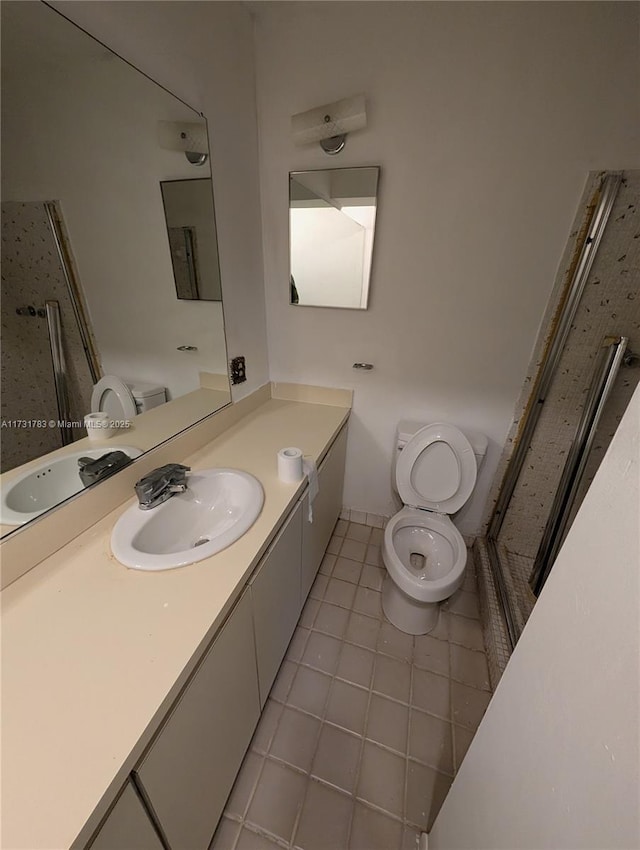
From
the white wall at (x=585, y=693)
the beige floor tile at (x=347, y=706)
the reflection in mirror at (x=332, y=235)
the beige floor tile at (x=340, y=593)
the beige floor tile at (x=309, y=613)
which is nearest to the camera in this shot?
the white wall at (x=585, y=693)

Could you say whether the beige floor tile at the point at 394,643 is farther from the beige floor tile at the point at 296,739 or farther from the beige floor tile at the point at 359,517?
the beige floor tile at the point at 359,517

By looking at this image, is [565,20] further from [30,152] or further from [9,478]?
[9,478]

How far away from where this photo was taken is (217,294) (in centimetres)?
137

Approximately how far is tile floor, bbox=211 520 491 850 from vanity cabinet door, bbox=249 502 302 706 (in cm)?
17

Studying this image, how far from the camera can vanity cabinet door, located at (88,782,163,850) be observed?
506mm

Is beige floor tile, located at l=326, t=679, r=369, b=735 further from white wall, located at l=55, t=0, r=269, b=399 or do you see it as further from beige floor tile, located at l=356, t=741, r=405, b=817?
white wall, located at l=55, t=0, r=269, b=399

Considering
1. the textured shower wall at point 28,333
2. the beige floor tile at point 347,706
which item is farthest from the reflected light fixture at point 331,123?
the beige floor tile at point 347,706

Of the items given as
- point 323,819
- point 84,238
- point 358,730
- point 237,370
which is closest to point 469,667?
point 358,730

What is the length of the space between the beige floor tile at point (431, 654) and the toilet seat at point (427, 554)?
0.95 ft

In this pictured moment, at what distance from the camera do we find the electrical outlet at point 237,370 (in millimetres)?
1553

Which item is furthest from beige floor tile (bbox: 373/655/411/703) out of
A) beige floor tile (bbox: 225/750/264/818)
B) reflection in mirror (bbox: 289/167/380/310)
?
reflection in mirror (bbox: 289/167/380/310)

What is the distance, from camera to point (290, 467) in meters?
1.14

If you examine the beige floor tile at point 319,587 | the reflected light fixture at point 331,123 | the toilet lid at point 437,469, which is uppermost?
the reflected light fixture at point 331,123

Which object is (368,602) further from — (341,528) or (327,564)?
(341,528)
